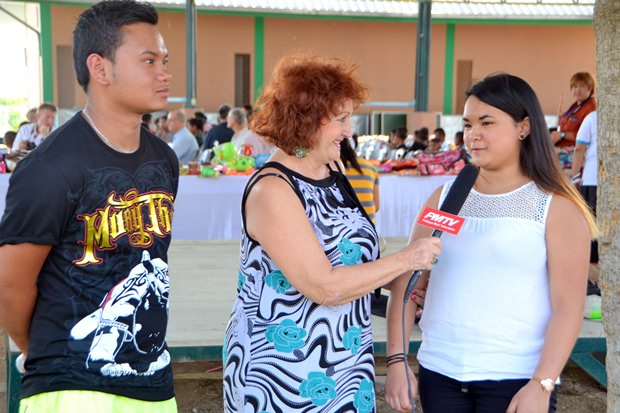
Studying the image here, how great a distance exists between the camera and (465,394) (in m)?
2.16

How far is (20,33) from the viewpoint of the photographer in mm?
21688

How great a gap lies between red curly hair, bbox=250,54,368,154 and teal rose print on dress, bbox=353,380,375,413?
2.30 ft

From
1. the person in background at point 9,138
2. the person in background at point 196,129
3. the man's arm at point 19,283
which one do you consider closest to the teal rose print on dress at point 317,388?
the man's arm at point 19,283

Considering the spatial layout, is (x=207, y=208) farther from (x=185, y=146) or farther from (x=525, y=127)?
(x=525, y=127)

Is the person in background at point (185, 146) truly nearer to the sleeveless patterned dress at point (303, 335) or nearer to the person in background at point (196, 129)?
the person in background at point (196, 129)

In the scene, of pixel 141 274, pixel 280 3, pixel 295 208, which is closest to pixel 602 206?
pixel 295 208

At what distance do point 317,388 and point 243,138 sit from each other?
24.9ft

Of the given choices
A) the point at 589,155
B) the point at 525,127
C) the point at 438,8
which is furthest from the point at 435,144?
the point at 438,8

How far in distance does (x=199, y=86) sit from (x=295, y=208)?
2026 centimetres

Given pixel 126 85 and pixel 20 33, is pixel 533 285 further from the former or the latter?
pixel 20 33

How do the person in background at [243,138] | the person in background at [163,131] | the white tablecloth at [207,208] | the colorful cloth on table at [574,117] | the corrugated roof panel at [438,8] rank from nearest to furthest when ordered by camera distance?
1. the white tablecloth at [207,208]
2. the colorful cloth on table at [574,117]
3. the person in background at [243,138]
4. the person in background at [163,131]
5. the corrugated roof panel at [438,8]

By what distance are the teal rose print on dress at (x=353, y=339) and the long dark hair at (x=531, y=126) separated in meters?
0.66

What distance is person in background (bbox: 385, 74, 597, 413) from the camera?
2.08 metres

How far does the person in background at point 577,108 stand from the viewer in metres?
8.11
